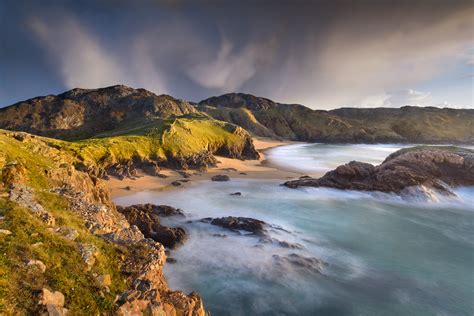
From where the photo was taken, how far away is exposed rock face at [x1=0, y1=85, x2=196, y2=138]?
119 m

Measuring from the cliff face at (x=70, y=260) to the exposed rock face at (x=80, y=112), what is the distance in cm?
10590

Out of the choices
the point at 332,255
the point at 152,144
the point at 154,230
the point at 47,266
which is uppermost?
the point at 152,144

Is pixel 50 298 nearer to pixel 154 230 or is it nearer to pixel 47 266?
pixel 47 266

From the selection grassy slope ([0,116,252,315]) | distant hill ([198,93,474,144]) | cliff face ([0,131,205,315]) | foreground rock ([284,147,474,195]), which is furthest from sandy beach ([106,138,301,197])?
distant hill ([198,93,474,144])

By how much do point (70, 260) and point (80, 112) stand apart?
14084cm

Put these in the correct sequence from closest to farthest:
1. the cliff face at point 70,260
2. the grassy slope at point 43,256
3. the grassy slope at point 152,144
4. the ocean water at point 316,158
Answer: the grassy slope at point 43,256
the cliff face at point 70,260
the grassy slope at point 152,144
the ocean water at point 316,158

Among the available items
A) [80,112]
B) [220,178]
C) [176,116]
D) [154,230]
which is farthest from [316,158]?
[80,112]

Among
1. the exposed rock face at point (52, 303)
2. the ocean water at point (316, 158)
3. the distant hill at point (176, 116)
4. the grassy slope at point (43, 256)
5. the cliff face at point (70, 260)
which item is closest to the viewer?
the exposed rock face at point (52, 303)

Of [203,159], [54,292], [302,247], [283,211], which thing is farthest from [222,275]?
[203,159]

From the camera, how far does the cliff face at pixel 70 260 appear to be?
8469 millimetres

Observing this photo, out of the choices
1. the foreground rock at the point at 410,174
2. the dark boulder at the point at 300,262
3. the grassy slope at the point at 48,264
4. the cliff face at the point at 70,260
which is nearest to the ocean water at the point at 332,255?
the dark boulder at the point at 300,262

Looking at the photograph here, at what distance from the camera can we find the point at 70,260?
10.3 m

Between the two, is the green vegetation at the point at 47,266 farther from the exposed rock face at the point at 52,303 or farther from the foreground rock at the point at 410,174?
the foreground rock at the point at 410,174

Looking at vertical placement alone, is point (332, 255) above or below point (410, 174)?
below
